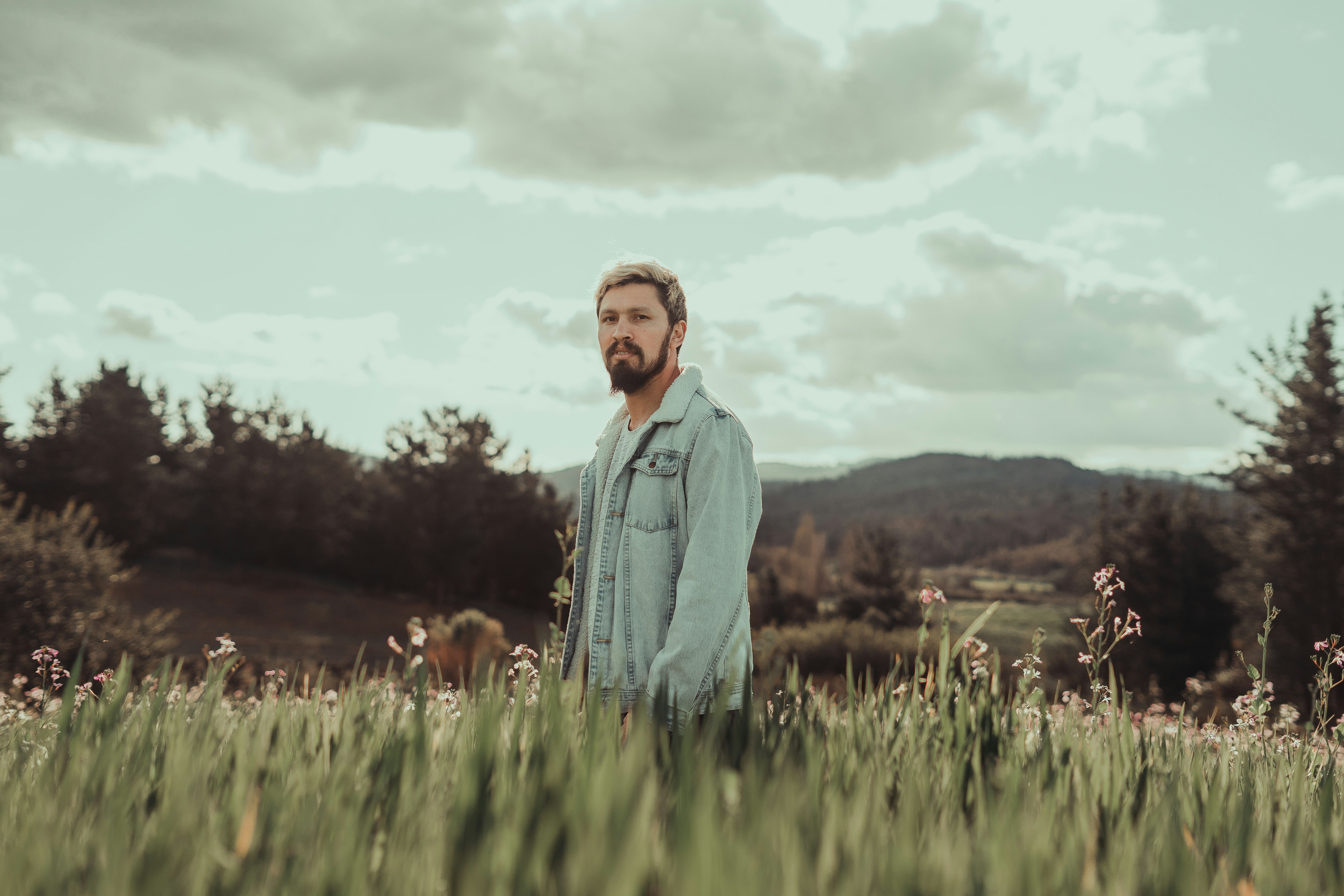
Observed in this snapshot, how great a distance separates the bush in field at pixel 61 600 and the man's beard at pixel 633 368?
11619 millimetres

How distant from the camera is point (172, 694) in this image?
386 cm

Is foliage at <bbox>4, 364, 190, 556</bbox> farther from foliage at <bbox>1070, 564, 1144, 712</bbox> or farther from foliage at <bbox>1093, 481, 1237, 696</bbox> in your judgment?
foliage at <bbox>1070, 564, 1144, 712</bbox>

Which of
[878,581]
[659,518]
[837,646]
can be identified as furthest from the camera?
[878,581]

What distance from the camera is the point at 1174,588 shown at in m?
23.3

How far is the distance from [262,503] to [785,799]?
34681mm

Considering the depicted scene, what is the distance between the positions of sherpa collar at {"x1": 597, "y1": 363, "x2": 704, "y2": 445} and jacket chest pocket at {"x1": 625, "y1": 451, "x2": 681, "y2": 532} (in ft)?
0.47

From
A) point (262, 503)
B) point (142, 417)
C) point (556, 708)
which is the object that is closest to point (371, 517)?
point (262, 503)

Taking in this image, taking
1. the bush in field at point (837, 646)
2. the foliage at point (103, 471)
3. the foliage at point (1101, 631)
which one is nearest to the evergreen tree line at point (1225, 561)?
the bush in field at point (837, 646)

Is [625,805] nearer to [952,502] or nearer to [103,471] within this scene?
[103,471]

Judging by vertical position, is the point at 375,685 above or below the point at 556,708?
below

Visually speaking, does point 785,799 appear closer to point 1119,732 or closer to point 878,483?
point 1119,732

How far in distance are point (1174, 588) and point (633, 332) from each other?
24661 millimetres

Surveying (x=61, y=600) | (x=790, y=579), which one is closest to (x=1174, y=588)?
(x=790, y=579)

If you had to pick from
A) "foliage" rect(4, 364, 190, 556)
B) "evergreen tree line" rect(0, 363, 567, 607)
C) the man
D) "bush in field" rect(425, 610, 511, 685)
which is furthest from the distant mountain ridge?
the man
